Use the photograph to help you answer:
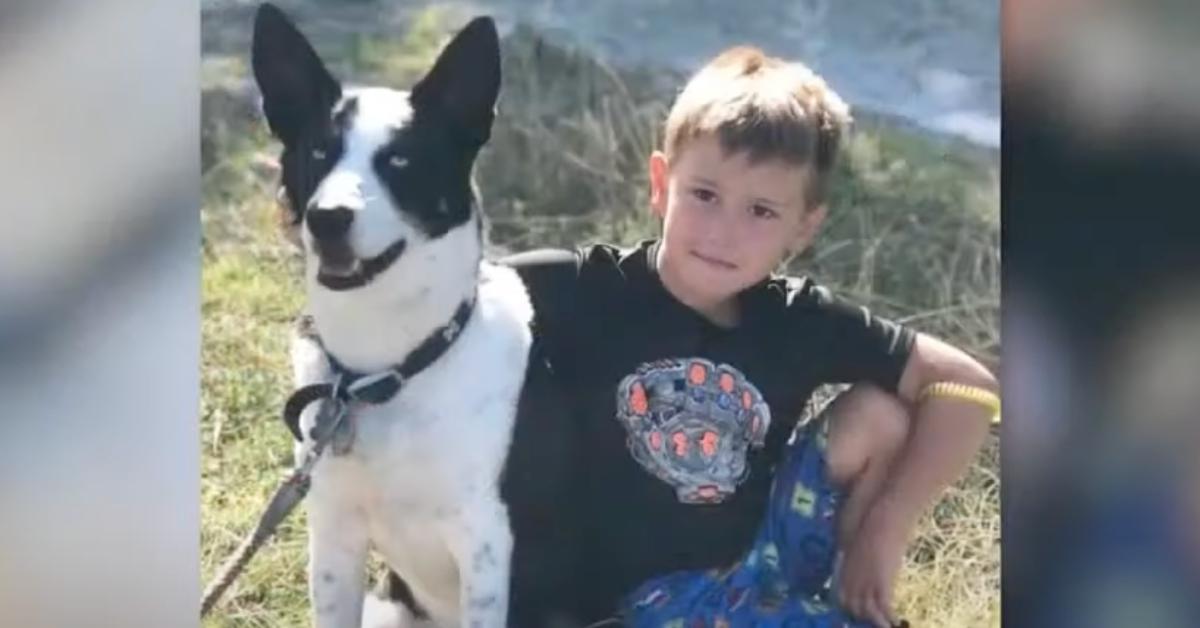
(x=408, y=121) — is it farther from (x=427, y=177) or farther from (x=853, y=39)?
(x=853, y=39)

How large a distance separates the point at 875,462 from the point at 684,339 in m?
0.26

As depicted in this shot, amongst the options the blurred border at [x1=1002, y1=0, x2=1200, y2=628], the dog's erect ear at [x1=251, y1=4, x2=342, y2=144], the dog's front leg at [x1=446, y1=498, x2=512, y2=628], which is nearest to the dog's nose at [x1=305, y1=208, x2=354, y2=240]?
the dog's erect ear at [x1=251, y1=4, x2=342, y2=144]

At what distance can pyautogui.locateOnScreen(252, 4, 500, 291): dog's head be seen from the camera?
1989 mm

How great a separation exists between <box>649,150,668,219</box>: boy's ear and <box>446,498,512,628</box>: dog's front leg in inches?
15.2

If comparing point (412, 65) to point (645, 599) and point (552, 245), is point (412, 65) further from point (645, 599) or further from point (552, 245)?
point (645, 599)

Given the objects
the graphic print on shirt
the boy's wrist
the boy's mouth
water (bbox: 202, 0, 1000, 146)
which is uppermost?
water (bbox: 202, 0, 1000, 146)

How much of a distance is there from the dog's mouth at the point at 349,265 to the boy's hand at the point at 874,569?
0.62 metres

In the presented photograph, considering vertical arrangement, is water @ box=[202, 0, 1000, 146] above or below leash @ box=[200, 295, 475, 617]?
above

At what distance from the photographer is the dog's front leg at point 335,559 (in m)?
2.07

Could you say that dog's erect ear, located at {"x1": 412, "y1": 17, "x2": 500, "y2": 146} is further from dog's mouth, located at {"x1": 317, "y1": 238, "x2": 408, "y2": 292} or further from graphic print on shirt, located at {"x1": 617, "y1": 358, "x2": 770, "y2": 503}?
graphic print on shirt, located at {"x1": 617, "y1": 358, "x2": 770, "y2": 503}

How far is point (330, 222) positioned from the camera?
1.99 m

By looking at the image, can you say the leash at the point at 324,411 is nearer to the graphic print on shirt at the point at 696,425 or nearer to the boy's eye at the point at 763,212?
the graphic print on shirt at the point at 696,425

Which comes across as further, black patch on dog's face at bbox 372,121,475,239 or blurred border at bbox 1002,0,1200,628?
blurred border at bbox 1002,0,1200,628

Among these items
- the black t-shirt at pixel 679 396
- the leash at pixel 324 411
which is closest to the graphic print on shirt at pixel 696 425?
the black t-shirt at pixel 679 396
